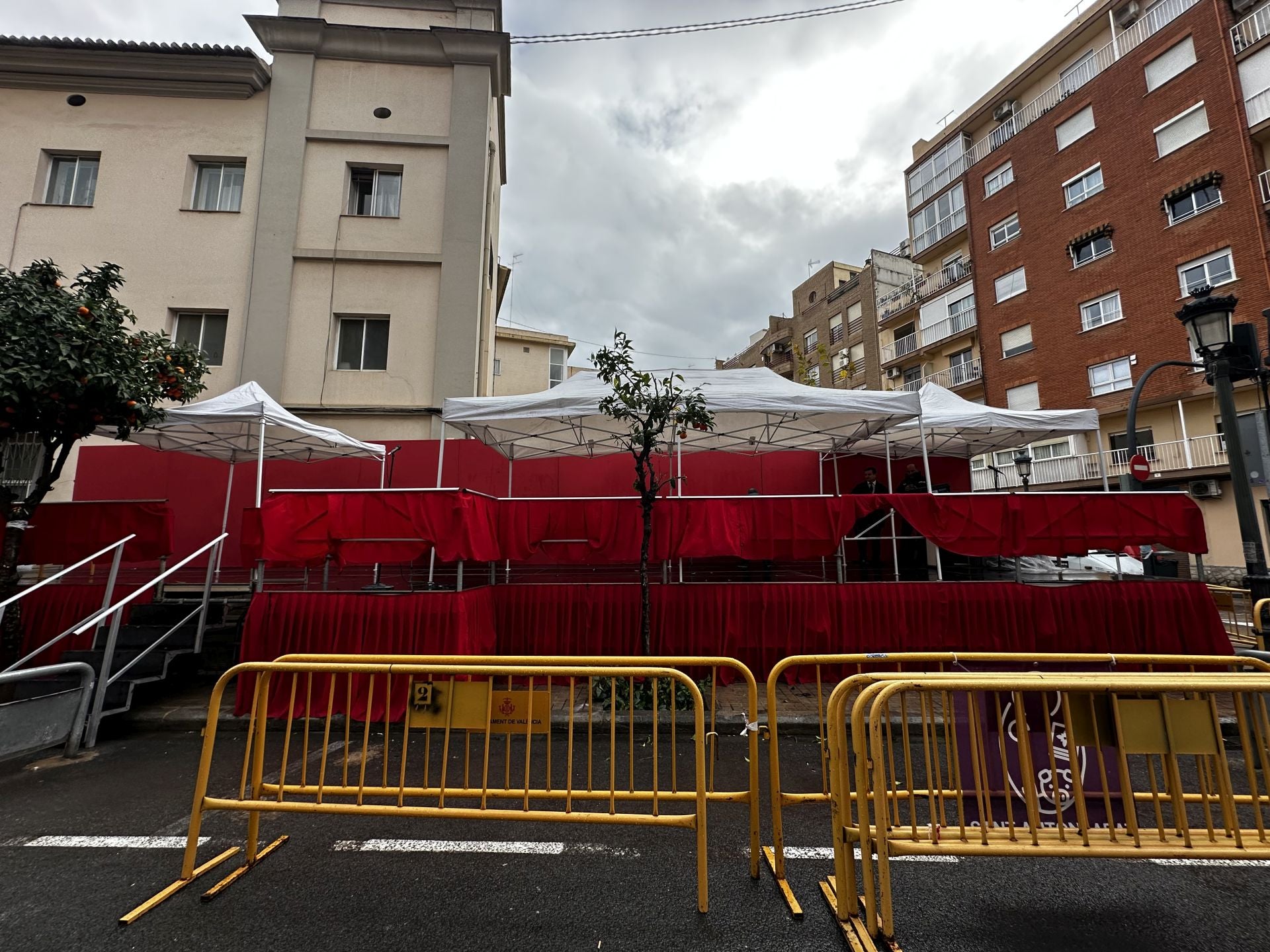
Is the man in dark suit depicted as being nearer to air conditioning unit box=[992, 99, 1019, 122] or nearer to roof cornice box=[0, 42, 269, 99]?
roof cornice box=[0, 42, 269, 99]

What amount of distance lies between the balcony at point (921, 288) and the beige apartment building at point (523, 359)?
20.4 metres

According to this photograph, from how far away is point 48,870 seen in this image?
3244 millimetres

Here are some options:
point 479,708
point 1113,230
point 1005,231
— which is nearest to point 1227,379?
point 479,708

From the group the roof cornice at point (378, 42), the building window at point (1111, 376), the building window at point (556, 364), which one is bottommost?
the building window at point (1111, 376)

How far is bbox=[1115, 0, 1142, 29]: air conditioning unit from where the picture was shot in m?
23.2

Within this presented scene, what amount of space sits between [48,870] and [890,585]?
7.67 meters

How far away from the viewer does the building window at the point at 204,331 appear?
11.0 metres

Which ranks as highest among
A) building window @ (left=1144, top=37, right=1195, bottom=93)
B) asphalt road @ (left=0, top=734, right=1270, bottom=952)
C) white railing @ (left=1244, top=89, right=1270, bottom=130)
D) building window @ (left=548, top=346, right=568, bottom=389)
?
building window @ (left=1144, top=37, right=1195, bottom=93)

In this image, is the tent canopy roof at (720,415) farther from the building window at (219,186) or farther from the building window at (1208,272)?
the building window at (1208,272)

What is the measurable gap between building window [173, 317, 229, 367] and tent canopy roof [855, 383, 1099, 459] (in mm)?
12732

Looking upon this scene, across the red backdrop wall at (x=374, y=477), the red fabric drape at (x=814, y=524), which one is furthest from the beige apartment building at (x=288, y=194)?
the red fabric drape at (x=814, y=524)

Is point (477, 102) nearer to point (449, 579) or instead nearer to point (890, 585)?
point (449, 579)

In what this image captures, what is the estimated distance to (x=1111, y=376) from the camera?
22703 millimetres

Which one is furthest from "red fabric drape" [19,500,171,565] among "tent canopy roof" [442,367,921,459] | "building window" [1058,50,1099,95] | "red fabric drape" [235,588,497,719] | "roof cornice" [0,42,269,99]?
"building window" [1058,50,1099,95]
